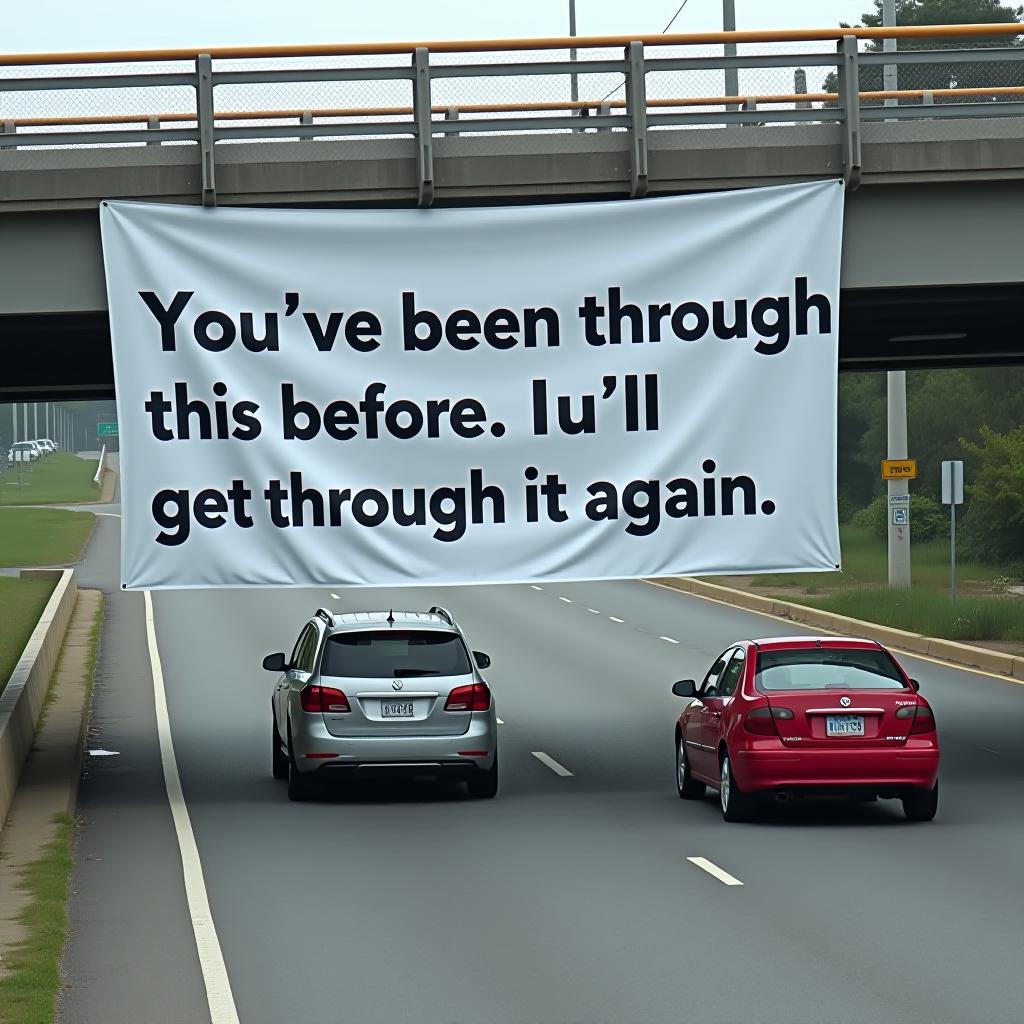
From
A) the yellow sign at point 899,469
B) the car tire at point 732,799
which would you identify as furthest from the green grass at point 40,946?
the yellow sign at point 899,469

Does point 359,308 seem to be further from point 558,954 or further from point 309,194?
point 558,954

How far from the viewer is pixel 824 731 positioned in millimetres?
16312

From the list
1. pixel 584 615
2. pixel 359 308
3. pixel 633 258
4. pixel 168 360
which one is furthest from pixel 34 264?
pixel 584 615

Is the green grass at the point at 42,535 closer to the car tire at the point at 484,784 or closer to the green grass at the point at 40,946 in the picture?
the car tire at the point at 484,784

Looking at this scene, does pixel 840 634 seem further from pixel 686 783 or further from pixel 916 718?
pixel 916 718

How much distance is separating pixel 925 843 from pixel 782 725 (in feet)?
5.06

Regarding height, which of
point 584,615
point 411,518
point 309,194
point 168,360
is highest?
point 309,194

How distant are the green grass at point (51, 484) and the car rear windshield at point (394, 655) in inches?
3667

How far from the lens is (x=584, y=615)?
1730 inches

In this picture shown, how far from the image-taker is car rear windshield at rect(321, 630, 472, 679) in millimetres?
18375

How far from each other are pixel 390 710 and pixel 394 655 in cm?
57

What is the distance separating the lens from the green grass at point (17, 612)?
31777 millimetres

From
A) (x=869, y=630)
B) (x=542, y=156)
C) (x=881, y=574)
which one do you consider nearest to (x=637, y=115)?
(x=542, y=156)

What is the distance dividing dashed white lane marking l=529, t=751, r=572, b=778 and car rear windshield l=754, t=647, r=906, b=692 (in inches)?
160
